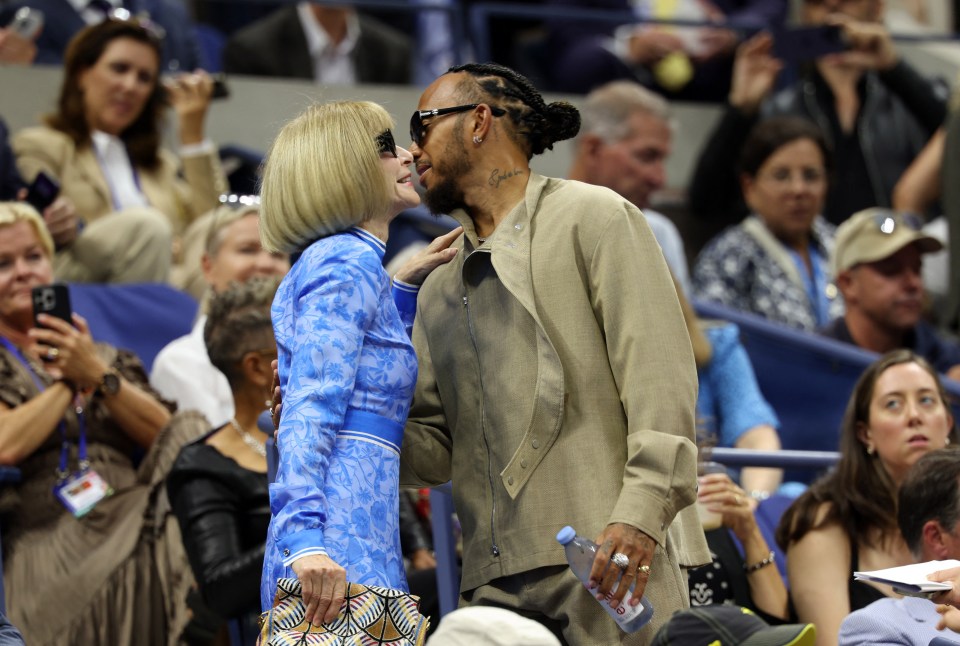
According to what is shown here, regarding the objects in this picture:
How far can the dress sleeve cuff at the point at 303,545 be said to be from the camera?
2.99m

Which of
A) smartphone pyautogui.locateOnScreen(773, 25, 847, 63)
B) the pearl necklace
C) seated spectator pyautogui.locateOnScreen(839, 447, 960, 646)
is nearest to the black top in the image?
the pearl necklace

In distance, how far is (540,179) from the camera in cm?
351

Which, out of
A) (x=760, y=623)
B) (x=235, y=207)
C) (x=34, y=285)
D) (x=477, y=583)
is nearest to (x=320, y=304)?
(x=477, y=583)

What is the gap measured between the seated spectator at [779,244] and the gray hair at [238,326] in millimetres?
3096

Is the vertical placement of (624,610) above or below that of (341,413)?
below

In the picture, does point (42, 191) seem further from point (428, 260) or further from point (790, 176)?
point (790, 176)

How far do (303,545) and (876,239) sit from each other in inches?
167

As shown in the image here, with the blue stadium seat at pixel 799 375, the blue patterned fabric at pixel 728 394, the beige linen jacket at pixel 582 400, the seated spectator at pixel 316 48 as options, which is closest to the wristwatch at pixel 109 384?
the beige linen jacket at pixel 582 400

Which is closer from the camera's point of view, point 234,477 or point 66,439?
point 234,477

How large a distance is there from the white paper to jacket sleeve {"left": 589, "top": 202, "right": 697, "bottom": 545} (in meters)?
0.38

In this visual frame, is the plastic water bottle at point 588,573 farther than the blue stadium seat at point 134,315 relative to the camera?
No

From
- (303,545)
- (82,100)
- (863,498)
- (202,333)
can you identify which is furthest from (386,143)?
(82,100)

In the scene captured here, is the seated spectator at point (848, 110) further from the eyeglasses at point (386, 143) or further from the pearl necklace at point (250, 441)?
the eyeglasses at point (386, 143)

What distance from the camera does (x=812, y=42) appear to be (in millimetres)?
8656
